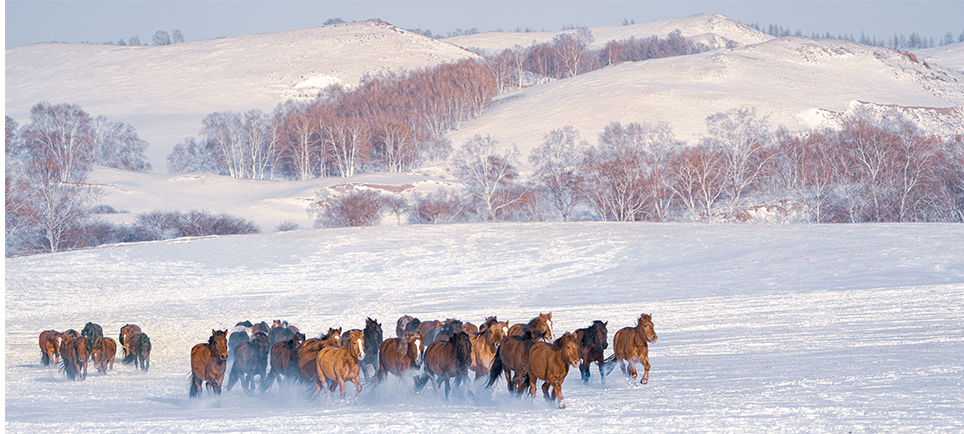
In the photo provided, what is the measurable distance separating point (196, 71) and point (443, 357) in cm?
14958

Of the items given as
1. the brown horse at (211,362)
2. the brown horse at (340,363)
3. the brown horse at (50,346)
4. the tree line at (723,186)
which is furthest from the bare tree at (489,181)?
the brown horse at (340,363)

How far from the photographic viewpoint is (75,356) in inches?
610

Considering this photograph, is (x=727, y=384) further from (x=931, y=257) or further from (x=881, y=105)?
(x=881, y=105)

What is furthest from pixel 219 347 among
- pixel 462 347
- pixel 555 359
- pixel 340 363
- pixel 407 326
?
pixel 555 359

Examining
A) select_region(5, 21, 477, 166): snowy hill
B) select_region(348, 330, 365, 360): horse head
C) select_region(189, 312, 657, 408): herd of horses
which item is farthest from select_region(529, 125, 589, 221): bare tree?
select_region(5, 21, 477, 166): snowy hill

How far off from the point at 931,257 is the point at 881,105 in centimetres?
8584

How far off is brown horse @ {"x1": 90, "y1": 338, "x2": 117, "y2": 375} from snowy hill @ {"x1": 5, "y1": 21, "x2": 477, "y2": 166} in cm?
8962

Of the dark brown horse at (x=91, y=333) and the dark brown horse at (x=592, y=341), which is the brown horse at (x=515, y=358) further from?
the dark brown horse at (x=91, y=333)

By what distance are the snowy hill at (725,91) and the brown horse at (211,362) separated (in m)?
73.5

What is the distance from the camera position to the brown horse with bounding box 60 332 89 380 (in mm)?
15492

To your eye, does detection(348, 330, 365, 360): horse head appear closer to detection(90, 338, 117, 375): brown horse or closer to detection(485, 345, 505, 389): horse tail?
detection(485, 345, 505, 389): horse tail

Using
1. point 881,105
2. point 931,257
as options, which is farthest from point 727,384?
point 881,105

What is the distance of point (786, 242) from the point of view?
106 ft

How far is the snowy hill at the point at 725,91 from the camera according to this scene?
301ft
